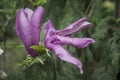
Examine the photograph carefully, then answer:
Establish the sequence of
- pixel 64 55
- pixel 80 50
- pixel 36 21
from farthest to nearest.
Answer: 1. pixel 80 50
2. pixel 36 21
3. pixel 64 55

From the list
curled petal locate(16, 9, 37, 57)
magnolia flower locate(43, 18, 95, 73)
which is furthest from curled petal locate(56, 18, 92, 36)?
curled petal locate(16, 9, 37, 57)

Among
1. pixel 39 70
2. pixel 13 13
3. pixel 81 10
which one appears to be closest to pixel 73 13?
pixel 81 10

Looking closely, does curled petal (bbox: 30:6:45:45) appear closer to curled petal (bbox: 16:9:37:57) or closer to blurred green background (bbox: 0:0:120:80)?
curled petal (bbox: 16:9:37:57)

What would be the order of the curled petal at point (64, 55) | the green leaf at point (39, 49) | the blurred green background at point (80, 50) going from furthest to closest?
the blurred green background at point (80, 50), the green leaf at point (39, 49), the curled petal at point (64, 55)

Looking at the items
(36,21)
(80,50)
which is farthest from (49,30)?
(80,50)

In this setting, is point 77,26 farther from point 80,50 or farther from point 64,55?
point 80,50

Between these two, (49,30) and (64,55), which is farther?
(49,30)

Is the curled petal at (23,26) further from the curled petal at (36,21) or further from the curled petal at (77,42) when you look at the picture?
the curled petal at (77,42)

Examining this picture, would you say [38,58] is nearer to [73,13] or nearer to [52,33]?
[52,33]

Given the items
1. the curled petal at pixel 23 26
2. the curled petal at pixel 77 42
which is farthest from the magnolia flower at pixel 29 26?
the curled petal at pixel 77 42
